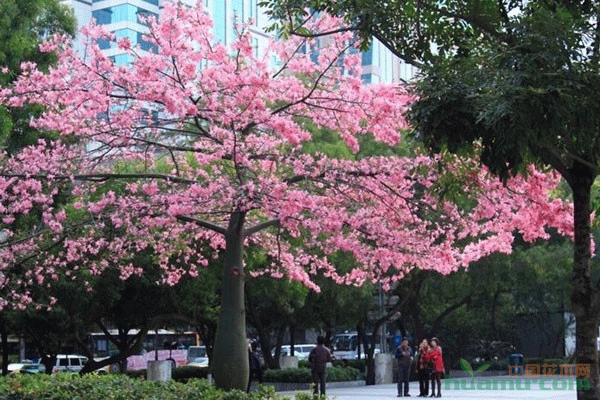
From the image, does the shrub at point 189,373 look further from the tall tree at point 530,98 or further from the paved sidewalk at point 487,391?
the tall tree at point 530,98

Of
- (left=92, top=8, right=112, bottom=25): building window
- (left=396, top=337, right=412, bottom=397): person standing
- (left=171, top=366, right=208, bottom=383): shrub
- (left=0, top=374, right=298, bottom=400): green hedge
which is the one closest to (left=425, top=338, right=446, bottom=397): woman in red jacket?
(left=396, top=337, right=412, bottom=397): person standing

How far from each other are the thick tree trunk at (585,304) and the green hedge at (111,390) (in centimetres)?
492

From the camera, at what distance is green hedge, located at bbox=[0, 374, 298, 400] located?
12414 millimetres

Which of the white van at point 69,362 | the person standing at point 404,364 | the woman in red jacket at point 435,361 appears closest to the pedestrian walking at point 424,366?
the woman in red jacket at point 435,361

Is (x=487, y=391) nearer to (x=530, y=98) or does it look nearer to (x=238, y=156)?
(x=238, y=156)

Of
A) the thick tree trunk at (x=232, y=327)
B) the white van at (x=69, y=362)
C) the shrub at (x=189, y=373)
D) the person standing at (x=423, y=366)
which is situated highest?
the thick tree trunk at (x=232, y=327)

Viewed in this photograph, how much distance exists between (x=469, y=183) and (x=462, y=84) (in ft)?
12.4

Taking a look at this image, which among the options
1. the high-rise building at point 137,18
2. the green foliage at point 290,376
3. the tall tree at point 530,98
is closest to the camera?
the tall tree at point 530,98

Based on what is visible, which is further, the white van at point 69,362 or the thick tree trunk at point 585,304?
the white van at point 69,362

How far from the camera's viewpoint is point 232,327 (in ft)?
47.4

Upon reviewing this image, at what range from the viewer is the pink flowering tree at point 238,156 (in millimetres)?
13648

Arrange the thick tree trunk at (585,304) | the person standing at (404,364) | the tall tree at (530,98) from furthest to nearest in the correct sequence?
the person standing at (404,364) < the thick tree trunk at (585,304) < the tall tree at (530,98)

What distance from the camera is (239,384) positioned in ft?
46.6

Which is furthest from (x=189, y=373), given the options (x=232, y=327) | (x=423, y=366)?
(x=232, y=327)
